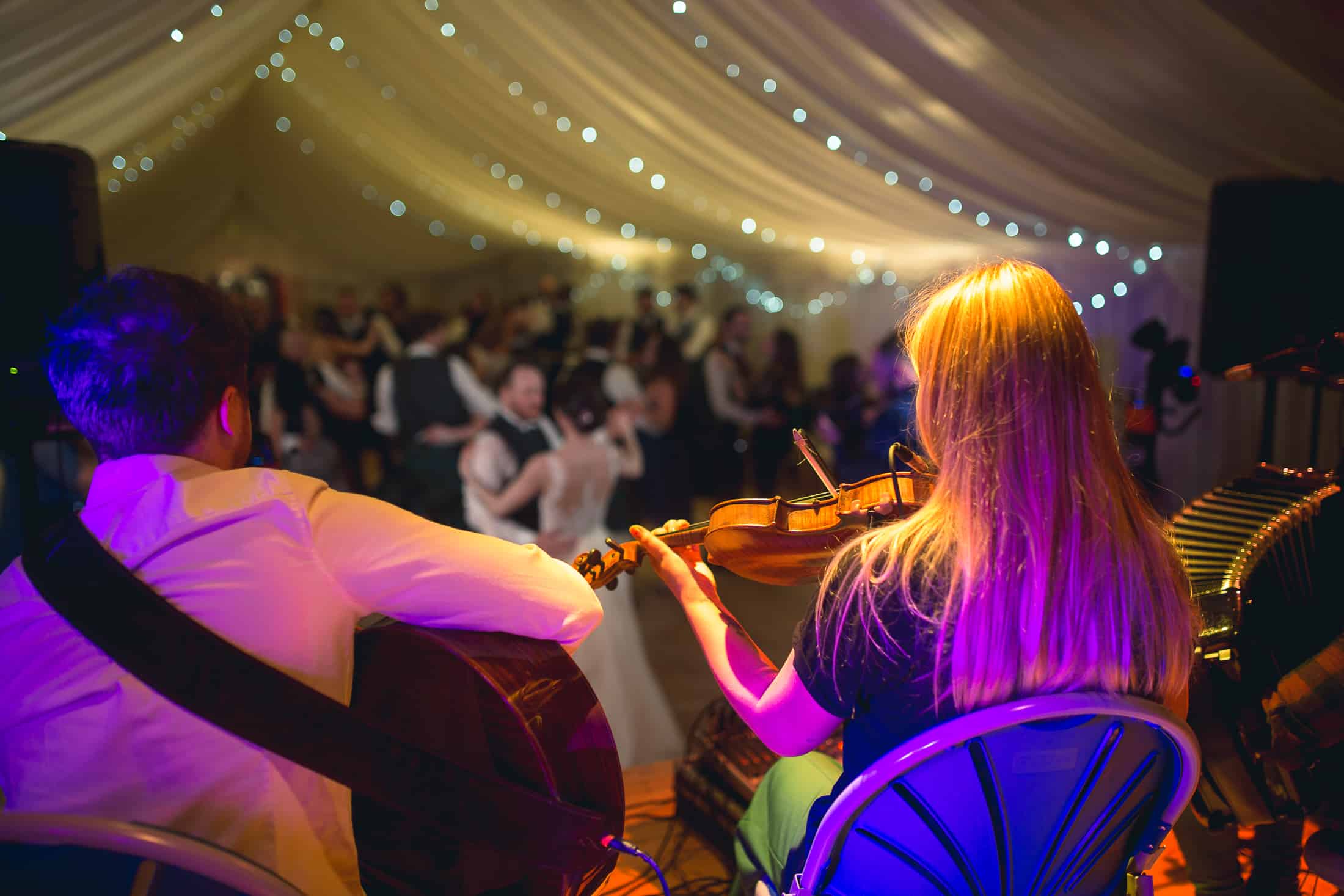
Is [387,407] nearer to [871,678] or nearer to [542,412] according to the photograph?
[542,412]

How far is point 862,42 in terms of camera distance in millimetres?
3260

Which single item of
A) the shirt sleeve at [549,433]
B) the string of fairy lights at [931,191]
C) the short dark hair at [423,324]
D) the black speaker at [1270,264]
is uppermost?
the string of fairy lights at [931,191]

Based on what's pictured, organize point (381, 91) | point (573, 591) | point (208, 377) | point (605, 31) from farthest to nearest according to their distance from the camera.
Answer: point (381, 91) → point (605, 31) → point (573, 591) → point (208, 377)

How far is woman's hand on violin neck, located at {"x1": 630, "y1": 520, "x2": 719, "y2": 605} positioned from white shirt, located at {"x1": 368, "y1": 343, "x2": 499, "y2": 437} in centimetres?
347

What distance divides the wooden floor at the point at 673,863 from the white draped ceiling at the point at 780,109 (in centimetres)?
221

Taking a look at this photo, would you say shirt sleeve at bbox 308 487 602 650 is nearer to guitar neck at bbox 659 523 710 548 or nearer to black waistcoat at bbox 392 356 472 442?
guitar neck at bbox 659 523 710 548

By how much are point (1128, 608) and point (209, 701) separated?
3.56 ft

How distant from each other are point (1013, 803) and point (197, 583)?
0.99 m

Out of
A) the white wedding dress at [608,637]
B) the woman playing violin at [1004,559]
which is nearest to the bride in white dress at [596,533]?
the white wedding dress at [608,637]

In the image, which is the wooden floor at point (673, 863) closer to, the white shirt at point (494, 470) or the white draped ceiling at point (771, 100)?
the white shirt at point (494, 470)

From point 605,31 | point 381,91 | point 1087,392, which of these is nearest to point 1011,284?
point 1087,392

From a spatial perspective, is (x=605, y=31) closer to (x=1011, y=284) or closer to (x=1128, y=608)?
(x=1011, y=284)

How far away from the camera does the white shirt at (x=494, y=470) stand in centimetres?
347

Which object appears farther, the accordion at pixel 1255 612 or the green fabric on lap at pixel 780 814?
the accordion at pixel 1255 612
